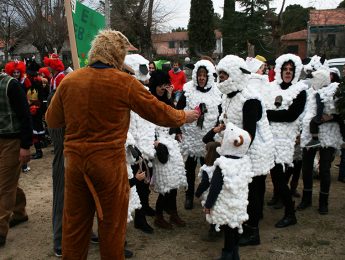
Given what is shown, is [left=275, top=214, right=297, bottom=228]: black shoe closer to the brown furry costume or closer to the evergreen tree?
the brown furry costume

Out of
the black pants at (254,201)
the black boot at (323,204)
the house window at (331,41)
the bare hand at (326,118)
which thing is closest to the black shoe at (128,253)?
the black pants at (254,201)

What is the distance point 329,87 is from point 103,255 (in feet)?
11.9

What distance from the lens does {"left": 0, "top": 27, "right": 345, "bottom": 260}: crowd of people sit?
2.82 meters

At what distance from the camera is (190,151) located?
5539mm

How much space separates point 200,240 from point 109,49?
2623 mm

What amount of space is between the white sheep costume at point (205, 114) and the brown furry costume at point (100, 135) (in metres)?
2.45

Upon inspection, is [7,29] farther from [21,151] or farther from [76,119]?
[76,119]

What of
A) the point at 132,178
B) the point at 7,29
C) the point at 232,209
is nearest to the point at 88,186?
the point at 132,178

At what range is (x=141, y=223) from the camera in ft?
15.6

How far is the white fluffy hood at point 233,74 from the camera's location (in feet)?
13.0

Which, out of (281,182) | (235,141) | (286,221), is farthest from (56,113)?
(286,221)

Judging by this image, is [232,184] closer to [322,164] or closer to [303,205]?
[322,164]

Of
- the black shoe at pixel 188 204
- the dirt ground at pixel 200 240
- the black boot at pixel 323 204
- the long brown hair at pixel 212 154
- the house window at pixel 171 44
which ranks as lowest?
the dirt ground at pixel 200 240

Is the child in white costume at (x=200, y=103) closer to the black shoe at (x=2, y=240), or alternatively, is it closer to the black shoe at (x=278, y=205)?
the black shoe at (x=278, y=205)
